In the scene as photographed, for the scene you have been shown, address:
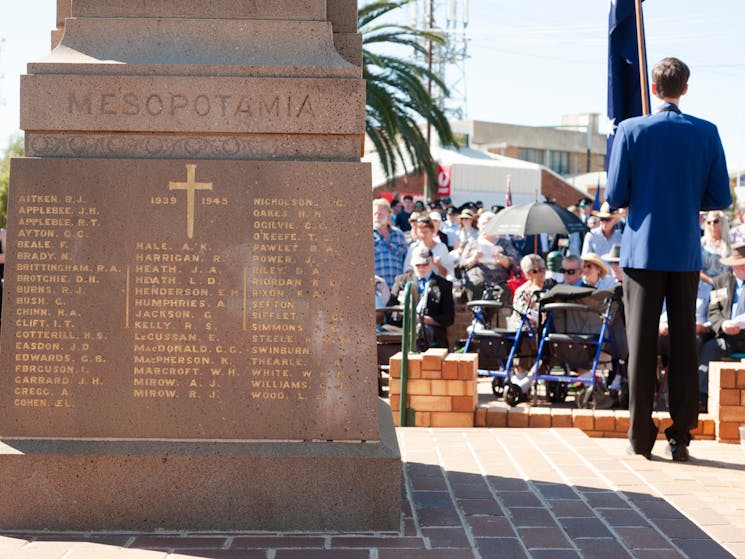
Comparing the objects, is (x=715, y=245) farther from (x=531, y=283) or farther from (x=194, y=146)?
(x=194, y=146)

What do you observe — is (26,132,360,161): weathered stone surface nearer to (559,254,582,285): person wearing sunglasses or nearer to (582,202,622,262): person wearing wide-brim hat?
(559,254,582,285): person wearing sunglasses

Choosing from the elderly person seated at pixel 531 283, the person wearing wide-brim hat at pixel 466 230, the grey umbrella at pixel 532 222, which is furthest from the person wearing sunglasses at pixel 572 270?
the person wearing wide-brim hat at pixel 466 230

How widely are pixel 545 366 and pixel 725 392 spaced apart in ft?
10.5

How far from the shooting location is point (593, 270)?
36.4 feet

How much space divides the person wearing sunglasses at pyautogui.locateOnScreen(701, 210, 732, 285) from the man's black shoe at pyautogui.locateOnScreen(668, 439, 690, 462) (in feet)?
16.5

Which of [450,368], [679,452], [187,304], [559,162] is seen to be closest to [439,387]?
[450,368]

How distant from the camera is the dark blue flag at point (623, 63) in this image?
24.3ft

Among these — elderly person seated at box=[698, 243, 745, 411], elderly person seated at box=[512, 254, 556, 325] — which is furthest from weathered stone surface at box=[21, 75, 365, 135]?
elderly person seated at box=[512, 254, 556, 325]

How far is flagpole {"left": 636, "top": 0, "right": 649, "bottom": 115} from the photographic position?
22.6 ft

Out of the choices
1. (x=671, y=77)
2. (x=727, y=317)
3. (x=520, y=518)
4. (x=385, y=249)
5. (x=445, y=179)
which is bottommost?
(x=520, y=518)

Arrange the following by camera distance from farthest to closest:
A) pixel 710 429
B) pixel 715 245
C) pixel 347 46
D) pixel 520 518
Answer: pixel 715 245
pixel 710 429
pixel 347 46
pixel 520 518

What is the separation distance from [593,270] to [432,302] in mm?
1655

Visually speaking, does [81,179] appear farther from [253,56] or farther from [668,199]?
[668,199]

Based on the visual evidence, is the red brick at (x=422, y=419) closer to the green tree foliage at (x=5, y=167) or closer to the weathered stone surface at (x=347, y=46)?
the weathered stone surface at (x=347, y=46)
